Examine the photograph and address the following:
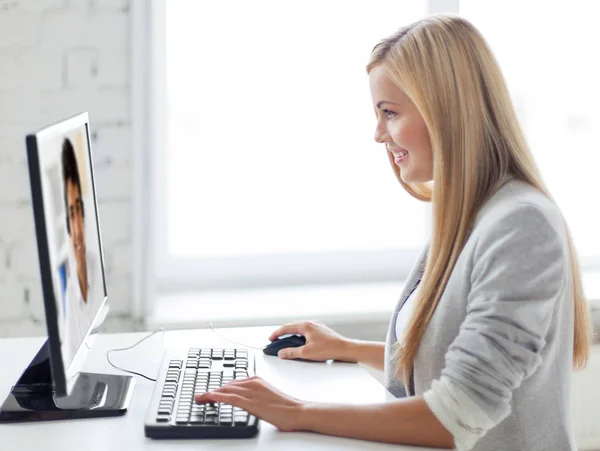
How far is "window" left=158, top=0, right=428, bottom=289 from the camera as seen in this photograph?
7.55ft

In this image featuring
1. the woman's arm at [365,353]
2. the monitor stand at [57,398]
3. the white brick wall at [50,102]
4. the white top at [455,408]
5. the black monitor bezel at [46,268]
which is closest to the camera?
the black monitor bezel at [46,268]

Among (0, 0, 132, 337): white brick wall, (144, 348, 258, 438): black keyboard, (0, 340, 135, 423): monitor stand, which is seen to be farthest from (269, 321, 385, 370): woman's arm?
(0, 0, 132, 337): white brick wall

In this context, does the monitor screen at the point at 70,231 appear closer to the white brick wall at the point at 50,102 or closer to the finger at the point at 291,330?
the finger at the point at 291,330

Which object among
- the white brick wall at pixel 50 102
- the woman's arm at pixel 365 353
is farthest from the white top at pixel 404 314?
the white brick wall at pixel 50 102

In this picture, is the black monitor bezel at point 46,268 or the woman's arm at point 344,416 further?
the woman's arm at point 344,416

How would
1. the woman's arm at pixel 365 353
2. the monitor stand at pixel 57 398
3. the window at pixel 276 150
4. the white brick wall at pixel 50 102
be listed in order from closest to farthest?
1. the monitor stand at pixel 57 398
2. the woman's arm at pixel 365 353
3. the white brick wall at pixel 50 102
4. the window at pixel 276 150

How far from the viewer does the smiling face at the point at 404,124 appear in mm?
1388

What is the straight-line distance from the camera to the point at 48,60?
2033 millimetres

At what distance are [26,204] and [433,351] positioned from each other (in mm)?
1182

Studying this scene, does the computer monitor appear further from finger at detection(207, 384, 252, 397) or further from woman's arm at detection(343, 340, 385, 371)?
woman's arm at detection(343, 340, 385, 371)

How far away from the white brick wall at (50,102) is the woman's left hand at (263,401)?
0.97m

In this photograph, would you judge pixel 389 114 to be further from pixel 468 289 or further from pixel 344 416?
pixel 344 416

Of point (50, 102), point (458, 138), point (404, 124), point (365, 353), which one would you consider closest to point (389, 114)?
point (404, 124)

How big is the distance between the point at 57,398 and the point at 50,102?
95 cm
